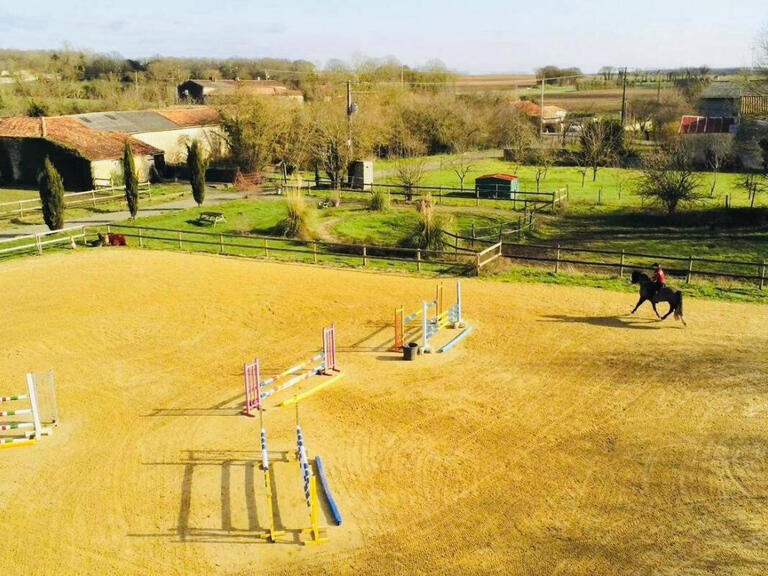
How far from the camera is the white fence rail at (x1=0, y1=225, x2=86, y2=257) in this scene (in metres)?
25.3

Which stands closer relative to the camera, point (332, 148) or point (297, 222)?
point (297, 222)

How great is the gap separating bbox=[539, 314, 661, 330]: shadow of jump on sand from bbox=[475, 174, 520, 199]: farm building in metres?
22.6

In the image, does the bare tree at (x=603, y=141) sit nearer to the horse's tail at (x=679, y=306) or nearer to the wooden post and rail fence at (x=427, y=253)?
the wooden post and rail fence at (x=427, y=253)

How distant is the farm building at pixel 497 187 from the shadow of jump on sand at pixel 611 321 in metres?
22.6

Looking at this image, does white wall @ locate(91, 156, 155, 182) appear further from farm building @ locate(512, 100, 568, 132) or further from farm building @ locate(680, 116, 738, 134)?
farm building @ locate(512, 100, 568, 132)

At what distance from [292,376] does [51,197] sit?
18.9 meters

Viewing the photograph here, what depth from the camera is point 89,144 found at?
41.4 meters

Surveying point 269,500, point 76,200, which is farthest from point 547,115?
point 269,500

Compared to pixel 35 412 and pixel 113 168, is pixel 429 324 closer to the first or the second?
pixel 35 412

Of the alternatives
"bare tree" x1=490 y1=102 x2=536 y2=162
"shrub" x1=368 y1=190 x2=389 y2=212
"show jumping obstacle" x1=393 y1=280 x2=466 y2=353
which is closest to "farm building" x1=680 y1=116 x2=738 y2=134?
"bare tree" x1=490 y1=102 x2=536 y2=162

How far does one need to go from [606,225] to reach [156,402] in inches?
986

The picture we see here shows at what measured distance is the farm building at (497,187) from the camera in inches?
1547

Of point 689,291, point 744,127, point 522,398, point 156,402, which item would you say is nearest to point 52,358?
point 156,402

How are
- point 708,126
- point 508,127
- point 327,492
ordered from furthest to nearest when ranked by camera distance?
point 508,127 < point 708,126 < point 327,492
